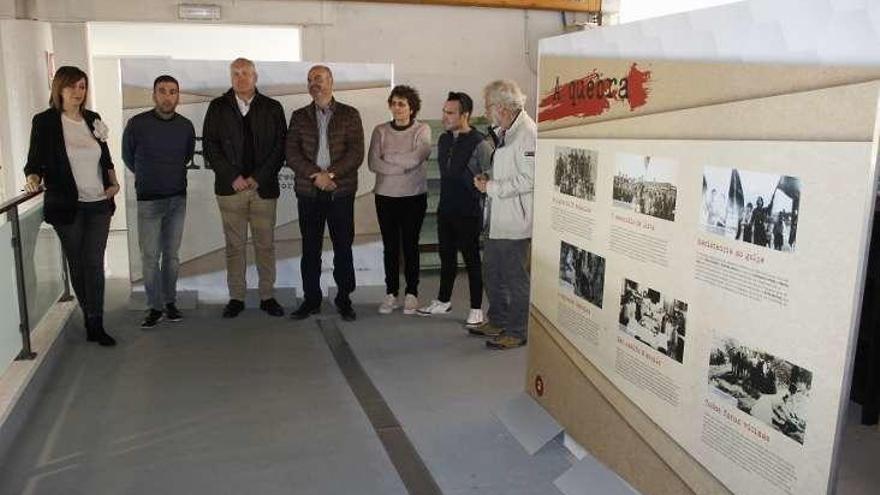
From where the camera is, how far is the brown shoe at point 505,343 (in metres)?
4.44

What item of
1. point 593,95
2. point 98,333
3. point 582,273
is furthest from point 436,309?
point 593,95

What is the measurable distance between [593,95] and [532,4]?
505 centimetres

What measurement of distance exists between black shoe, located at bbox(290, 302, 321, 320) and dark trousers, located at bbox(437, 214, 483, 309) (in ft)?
3.11

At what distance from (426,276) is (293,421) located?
126 inches

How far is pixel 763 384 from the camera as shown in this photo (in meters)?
1.93

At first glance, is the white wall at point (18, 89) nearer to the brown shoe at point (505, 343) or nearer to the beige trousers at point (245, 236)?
the beige trousers at point (245, 236)

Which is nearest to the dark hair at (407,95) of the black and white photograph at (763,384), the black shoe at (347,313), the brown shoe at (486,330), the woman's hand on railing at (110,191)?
the black shoe at (347,313)

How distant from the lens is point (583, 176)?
9.27 ft

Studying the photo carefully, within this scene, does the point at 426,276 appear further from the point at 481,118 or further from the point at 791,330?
the point at 791,330

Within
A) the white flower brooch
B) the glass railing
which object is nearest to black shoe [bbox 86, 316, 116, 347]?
the glass railing

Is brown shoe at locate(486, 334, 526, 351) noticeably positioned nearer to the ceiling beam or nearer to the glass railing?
the glass railing

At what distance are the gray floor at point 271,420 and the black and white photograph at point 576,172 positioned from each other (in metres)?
1.07

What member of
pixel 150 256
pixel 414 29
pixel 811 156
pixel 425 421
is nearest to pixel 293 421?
pixel 425 421

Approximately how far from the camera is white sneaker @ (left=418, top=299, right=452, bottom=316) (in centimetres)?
524
